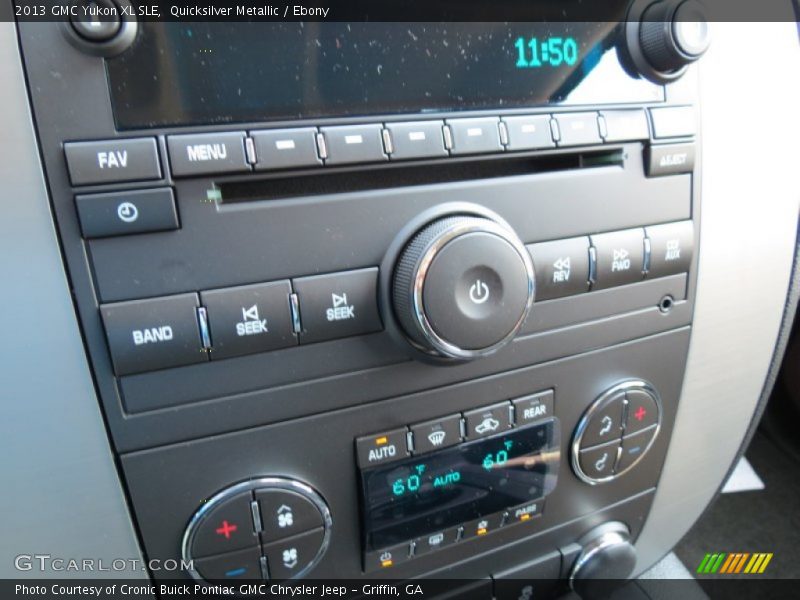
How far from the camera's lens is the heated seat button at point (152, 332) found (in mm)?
361

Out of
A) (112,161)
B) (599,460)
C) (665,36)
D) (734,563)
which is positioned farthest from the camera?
(734,563)

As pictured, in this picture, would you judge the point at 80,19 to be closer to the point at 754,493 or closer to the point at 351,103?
the point at 351,103

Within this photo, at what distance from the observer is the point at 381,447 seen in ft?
1.48

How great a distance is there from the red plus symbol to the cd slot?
0.82 feet

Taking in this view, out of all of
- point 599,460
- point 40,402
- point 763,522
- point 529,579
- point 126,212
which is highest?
point 126,212

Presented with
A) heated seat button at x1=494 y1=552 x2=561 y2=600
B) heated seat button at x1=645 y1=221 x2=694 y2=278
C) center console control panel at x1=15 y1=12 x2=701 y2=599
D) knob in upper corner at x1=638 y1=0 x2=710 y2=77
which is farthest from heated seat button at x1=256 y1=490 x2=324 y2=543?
knob in upper corner at x1=638 y1=0 x2=710 y2=77

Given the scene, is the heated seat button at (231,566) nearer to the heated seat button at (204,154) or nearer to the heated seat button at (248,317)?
the heated seat button at (248,317)

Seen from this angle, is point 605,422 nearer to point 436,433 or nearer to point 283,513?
point 436,433

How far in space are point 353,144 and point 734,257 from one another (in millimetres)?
403

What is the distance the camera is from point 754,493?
41.4 inches

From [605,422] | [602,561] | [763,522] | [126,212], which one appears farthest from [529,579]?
[763,522]

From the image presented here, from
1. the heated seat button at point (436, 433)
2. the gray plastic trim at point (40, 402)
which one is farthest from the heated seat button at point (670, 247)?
the gray plastic trim at point (40, 402)

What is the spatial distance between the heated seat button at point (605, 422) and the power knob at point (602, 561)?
120 mm

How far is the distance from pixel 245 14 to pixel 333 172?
0.37ft
